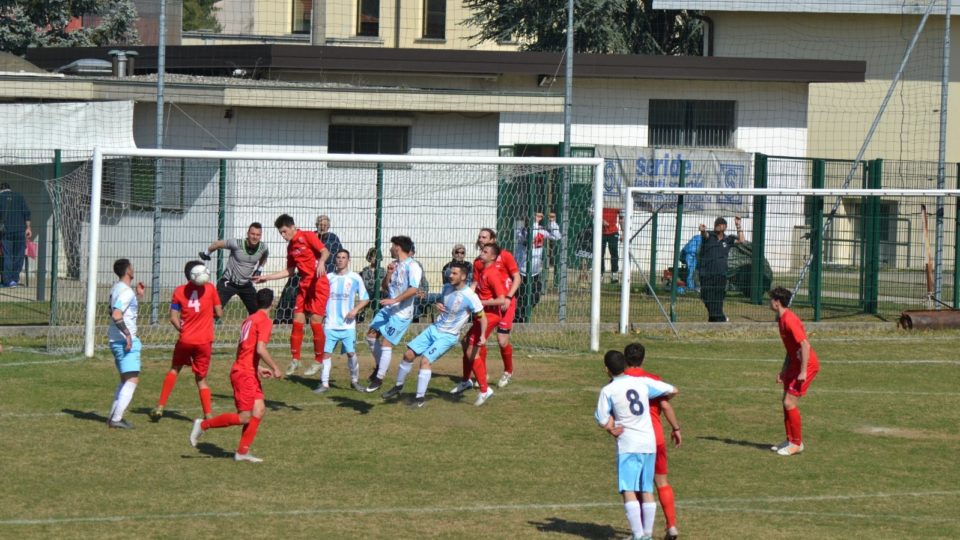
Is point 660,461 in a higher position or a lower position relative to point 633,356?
lower

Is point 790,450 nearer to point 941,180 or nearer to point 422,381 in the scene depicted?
point 422,381

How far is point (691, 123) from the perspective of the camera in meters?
31.1

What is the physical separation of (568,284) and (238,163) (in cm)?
614

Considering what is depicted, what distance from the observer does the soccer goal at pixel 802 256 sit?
898 inches

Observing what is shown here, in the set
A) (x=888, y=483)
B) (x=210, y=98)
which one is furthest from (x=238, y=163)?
(x=888, y=483)

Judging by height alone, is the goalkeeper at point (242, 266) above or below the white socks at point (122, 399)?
above

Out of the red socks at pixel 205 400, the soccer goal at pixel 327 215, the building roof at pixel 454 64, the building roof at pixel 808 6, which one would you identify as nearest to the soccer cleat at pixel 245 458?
the red socks at pixel 205 400

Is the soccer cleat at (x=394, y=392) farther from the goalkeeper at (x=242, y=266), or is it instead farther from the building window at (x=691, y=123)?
the building window at (x=691, y=123)

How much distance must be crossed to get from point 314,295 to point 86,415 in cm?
347

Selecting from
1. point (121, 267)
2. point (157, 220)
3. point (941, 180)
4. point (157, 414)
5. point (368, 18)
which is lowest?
point (157, 414)

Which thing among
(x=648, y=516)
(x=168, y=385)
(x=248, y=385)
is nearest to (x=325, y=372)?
(x=168, y=385)

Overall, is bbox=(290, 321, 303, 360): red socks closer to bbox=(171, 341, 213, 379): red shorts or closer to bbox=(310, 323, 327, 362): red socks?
bbox=(310, 323, 327, 362): red socks

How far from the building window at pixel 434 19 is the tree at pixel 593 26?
236cm

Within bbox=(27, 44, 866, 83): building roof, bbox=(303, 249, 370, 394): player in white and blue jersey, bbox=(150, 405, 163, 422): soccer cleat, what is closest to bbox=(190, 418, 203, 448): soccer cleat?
bbox=(150, 405, 163, 422): soccer cleat
